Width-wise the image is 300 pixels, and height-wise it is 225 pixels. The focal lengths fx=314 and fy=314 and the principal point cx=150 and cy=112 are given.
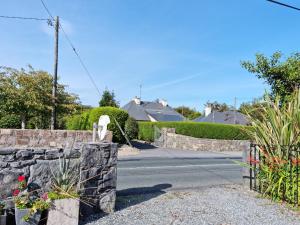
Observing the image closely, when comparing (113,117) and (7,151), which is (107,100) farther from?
(7,151)

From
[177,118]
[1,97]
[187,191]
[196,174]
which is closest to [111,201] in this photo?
[187,191]

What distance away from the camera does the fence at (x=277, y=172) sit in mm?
6094

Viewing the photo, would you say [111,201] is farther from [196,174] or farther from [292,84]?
[292,84]

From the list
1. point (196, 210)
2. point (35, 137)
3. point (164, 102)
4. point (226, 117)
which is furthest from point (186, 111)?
point (196, 210)

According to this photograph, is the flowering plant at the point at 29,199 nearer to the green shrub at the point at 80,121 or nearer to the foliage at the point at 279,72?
the foliage at the point at 279,72

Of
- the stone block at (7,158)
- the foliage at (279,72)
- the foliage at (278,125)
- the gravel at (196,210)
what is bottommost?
the gravel at (196,210)

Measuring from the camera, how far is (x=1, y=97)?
18.2 meters

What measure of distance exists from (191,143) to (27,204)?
60.7 ft

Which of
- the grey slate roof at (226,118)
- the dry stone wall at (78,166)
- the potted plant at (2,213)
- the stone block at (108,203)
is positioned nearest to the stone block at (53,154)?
the dry stone wall at (78,166)

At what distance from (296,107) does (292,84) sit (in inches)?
99.5

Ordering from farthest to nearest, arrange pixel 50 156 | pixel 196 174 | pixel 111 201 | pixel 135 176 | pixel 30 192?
pixel 196 174, pixel 135 176, pixel 111 201, pixel 50 156, pixel 30 192

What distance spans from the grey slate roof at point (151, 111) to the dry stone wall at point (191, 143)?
2368 cm

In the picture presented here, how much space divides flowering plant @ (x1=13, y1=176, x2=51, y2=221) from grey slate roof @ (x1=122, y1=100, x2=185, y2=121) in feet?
139

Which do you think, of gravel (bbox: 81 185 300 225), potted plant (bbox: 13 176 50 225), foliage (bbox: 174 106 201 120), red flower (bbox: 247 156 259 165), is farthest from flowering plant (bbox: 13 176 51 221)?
foliage (bbox: 174 106 201 120)
